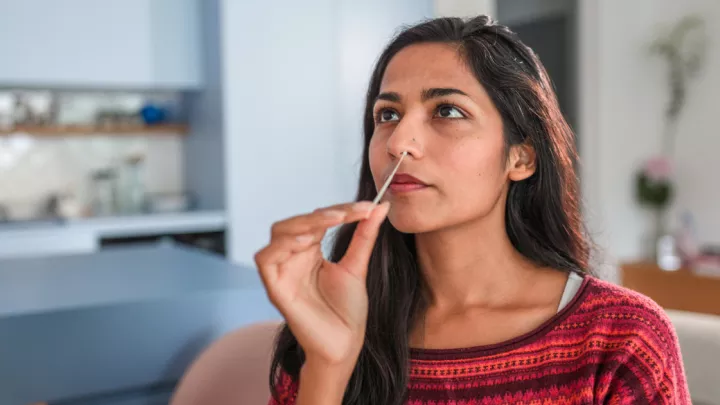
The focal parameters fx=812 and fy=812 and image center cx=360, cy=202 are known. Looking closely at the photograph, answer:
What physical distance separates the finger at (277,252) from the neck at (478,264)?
1.03 feet

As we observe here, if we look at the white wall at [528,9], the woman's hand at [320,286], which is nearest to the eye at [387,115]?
the woman's hand at [320,286]

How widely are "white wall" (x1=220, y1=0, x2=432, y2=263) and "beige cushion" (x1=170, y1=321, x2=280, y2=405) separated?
116 inches

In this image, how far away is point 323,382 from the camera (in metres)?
0.95

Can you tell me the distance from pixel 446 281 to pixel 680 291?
321cm

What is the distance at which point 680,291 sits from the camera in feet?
13.1

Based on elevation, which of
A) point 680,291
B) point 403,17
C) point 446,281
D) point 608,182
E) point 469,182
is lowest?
point 680,291

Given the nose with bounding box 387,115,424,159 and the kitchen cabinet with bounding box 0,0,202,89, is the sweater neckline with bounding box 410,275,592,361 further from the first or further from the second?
the kitchen cabinet with bounding box 0,0,202,89

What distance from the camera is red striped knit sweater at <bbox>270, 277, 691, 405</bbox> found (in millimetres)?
953

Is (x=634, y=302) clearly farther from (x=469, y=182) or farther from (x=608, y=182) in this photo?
(x=608, y=182)

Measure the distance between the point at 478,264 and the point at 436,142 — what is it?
0.21 metres

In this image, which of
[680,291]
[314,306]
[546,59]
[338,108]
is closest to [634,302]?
[314,306]

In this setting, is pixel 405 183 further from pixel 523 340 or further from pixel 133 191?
pixel 133 191

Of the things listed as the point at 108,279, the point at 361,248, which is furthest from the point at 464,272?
the point at 108,279

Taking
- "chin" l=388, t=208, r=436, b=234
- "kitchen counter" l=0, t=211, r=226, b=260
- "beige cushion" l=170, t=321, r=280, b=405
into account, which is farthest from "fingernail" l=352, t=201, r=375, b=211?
"kitchen counter" l=0, t=211, r=226, b=260
